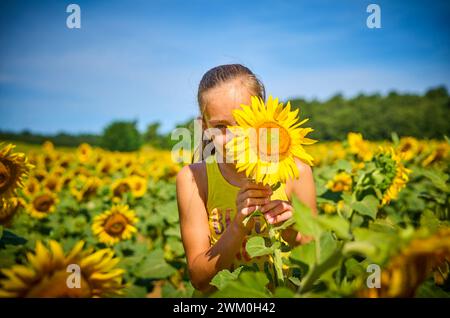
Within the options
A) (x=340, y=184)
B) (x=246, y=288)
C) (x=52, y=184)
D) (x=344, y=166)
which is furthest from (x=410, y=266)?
(x=52, y=184)

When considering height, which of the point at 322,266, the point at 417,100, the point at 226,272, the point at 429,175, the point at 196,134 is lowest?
the point at 226,272

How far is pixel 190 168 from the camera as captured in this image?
1.68 m

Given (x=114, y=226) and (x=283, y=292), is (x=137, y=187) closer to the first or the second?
(x=114, y=226)

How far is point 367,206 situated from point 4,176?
5.96ft

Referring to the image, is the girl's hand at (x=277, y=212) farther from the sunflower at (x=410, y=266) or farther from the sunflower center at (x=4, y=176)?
the sunflower center at (x=4, y=176)

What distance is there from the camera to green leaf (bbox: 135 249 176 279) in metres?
2.90

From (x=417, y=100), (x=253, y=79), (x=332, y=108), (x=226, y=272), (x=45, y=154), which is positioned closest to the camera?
(x=226, y=272)

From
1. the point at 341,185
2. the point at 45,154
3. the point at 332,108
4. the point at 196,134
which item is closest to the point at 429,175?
the point at 341,185

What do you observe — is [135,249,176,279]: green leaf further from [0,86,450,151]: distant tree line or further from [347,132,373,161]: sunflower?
[0,86,450,151]: distant tree line

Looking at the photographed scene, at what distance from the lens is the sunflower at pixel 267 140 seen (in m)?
1.10

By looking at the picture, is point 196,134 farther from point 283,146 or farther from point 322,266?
point 322,266

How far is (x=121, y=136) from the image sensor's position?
23781mm
